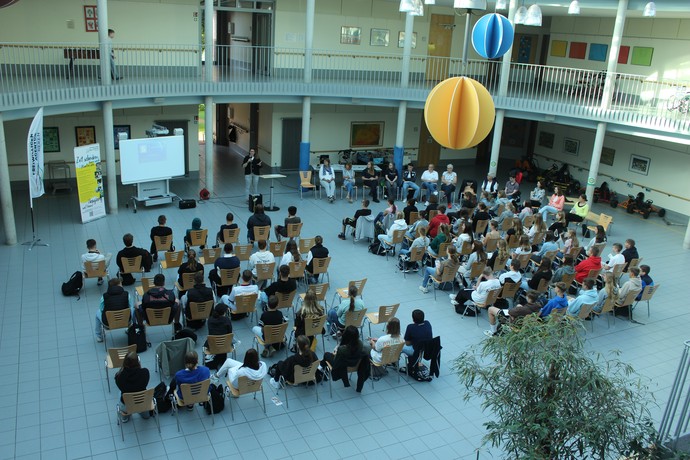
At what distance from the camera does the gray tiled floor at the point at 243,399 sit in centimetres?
851

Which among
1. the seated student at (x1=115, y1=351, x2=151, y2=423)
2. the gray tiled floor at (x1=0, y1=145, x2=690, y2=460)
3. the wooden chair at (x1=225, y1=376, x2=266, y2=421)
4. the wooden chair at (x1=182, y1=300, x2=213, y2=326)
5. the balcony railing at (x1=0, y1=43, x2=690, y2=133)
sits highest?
the balcony railing at (x1=0, y1=43, x2=690, y2=133)

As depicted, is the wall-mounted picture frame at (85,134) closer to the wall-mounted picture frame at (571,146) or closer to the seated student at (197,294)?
the seated student at (197,294)

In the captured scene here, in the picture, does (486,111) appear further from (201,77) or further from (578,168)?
(578,168)

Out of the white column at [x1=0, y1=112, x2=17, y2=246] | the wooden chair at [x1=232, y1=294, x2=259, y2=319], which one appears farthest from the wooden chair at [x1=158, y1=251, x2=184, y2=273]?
the white column at [x1=0, y1=112, x2=17, y2=246]

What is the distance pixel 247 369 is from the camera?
8.90m

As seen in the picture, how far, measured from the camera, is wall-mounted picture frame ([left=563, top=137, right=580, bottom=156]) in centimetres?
2453

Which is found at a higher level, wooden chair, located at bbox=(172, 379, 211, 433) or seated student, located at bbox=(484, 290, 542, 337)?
seated student, located at bbox=(484, 290, 542, 337)

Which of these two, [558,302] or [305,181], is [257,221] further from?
[558,302]

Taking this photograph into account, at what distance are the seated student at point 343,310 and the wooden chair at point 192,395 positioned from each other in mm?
2933

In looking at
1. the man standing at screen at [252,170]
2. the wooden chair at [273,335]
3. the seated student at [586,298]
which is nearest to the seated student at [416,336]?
the wooden chair at [273,335]

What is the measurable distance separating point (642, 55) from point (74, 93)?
18.3 metres

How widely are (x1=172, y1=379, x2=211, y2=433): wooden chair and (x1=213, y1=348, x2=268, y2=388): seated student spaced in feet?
1.27

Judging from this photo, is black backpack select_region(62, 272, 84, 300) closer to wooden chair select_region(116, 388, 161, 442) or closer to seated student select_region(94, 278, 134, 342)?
seated student select_region(94, 278, 134, 342)

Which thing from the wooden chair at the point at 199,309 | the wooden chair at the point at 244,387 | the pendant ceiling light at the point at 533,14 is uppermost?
the pendant ceiling light at the point at 533,14
